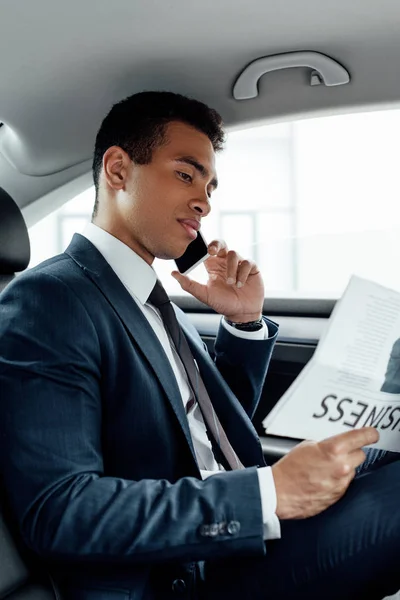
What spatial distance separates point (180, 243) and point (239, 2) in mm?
479

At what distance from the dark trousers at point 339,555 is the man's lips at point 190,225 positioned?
61 centimetres

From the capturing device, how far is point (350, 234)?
2338 mm

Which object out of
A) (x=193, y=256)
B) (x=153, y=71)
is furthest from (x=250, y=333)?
(x=153, y=71)

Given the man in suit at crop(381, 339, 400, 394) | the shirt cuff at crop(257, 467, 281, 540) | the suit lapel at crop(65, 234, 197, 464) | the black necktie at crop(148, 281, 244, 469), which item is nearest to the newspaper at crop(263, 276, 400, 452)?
the man in suit at crop(381, 339, 400, 394)

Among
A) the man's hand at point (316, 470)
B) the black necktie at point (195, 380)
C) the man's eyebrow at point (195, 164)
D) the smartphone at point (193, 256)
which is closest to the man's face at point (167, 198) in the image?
the man's eyebrow at point (195, 164)

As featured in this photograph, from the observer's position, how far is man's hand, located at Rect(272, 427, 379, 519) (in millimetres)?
905

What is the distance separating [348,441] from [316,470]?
0.06m

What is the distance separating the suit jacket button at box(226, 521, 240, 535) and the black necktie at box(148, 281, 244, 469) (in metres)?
0.39

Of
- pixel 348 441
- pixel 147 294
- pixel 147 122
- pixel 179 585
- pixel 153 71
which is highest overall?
pixel 153 71

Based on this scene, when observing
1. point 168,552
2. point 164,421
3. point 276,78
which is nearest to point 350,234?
point 276,78

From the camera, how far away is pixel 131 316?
1.16 metres

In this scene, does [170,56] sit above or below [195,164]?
above

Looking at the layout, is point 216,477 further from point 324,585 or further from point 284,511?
point 324,585

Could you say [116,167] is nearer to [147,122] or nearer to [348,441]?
[147,122]
